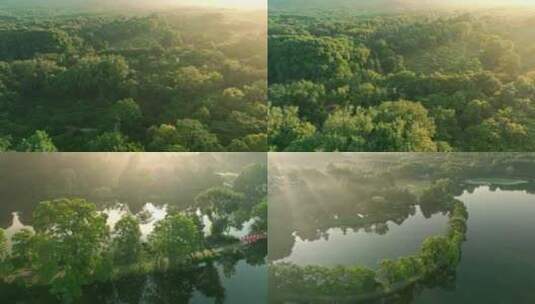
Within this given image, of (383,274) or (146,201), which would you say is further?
(146,201)

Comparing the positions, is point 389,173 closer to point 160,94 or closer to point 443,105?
point 443,105

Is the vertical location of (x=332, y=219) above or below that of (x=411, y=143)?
below

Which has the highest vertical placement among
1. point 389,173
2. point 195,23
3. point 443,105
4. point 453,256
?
point 195,23

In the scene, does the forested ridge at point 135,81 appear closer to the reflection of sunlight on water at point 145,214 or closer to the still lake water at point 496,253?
the reflection of sunlight on water at point 145,214

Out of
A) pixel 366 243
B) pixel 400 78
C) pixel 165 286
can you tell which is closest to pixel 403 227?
pixel 366 243

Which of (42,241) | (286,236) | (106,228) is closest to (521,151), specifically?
(286,236)

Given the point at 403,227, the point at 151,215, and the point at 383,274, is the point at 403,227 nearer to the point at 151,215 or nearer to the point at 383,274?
the point at 383,274
